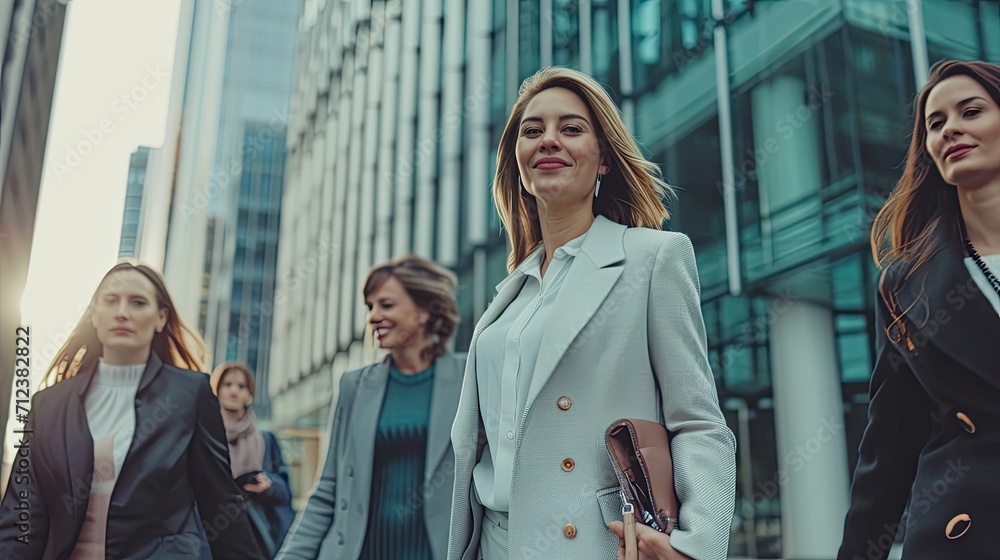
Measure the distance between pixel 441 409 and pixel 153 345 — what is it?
1.32 m

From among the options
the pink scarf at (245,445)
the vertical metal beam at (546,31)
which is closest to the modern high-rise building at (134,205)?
the pink scarf at (245,445)

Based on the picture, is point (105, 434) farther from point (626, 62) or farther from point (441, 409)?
point (626, 62)

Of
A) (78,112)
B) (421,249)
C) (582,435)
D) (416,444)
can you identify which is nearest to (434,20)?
(421,249)

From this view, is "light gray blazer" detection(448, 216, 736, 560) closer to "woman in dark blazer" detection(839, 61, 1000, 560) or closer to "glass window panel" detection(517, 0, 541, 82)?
"woman in dark blazer" detection(839, 61, 1000, 560)

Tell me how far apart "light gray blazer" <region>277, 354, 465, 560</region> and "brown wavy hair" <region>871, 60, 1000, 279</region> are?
2143 mm

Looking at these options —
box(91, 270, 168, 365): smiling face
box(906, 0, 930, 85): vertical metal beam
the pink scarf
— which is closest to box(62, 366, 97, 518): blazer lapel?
box(91, 270, 168, 365): smiling face

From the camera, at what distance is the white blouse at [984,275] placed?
249 centimetres

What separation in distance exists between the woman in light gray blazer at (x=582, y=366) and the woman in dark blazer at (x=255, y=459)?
2.66m

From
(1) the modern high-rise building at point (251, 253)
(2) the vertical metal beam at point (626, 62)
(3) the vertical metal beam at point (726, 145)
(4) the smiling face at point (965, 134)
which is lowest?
(4) the smiling face at point (965, 134)

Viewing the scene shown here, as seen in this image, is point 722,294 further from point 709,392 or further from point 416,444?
point 709,392

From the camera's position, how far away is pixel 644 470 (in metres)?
1.89

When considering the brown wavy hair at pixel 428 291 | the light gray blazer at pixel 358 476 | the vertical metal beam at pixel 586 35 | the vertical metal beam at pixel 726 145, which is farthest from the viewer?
the vertical metal beam at pixel 586 35

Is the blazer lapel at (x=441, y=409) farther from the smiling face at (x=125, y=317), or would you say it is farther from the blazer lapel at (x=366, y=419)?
the smiling face at (x=125, y=317)

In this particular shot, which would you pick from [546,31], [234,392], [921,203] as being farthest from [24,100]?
[546,31]
